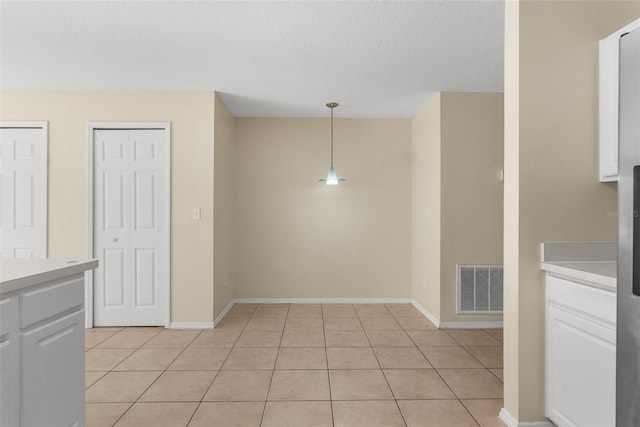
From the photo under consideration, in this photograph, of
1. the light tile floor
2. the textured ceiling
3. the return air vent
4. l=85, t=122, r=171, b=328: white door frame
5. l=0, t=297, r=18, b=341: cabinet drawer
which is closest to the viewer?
l=0, t=297, r=18, b=341: cabinet drawer

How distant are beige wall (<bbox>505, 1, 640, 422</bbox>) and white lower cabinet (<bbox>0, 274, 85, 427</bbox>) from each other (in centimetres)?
233

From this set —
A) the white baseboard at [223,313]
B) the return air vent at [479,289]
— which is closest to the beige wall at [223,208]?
the white baseboard at [223,313]

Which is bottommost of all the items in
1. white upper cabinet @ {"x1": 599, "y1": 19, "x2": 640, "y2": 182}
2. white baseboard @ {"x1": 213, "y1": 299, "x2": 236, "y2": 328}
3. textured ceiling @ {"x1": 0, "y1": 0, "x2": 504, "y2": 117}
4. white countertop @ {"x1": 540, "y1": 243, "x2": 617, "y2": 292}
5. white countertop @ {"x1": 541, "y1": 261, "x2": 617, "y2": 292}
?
white baseboard @ {"x1": 213, "y1": 299, "x2": 236, "y2": 328}

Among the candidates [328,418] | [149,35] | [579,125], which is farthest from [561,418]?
[149,35]

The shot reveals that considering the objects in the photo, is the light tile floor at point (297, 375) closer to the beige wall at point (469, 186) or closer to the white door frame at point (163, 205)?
the white door frame at point (163, 205)

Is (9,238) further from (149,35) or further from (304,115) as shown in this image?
(304,115)

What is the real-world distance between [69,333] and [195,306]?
7.63 ft

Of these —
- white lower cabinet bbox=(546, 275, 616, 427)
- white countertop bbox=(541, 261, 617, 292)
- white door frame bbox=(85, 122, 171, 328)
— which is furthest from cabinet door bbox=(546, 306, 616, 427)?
white door frame bbox=(85, 122, 171, 328)

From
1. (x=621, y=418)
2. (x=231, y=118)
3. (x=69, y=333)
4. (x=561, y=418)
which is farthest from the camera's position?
(x=231, y=118)

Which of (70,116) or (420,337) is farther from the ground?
(70,116)

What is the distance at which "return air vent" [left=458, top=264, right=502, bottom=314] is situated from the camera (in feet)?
13.4

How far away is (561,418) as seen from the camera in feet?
6.22

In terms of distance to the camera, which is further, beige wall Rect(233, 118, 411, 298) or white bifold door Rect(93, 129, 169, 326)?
beige wall Rect(233, 118, 411, 298)

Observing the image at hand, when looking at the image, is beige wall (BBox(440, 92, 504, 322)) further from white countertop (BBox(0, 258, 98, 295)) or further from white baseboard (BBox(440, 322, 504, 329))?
white countertop (BBox(0, 258, 98, 295))
